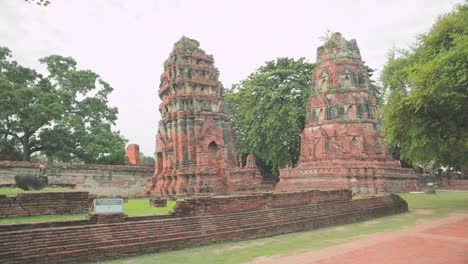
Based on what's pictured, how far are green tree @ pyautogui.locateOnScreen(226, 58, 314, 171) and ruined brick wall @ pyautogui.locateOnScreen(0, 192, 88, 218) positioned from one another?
22.7m

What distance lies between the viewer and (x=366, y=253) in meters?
7.79

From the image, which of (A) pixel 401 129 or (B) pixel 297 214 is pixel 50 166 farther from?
(A) pixel 401 129

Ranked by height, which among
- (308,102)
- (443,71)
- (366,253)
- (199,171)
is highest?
(308,102)

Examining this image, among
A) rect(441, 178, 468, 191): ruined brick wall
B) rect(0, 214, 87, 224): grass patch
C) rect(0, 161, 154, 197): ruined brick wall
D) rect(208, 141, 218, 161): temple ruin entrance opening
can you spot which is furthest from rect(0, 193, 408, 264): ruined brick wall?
rect(441, 178, 468, 191): ruined brick wall

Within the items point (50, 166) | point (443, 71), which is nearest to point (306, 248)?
point (443, 71)

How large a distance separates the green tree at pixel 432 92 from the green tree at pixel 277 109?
14.0 metres

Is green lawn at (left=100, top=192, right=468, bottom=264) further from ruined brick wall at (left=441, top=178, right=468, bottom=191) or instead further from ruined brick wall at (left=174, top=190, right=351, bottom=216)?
ruined brick wall at (left=441, top=178, right=468, bottom=191)

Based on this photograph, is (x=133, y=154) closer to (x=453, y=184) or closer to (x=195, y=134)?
(x=195, y=134)

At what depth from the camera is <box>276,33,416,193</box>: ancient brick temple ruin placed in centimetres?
2578

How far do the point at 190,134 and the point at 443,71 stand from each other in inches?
491

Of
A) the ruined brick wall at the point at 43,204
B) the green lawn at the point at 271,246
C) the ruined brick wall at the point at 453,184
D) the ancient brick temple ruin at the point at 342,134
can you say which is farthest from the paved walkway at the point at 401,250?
the ruined brick wall at the point at 453,184

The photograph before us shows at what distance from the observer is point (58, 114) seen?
24.1 meters

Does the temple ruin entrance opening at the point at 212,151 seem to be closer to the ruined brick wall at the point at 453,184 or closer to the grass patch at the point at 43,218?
the grass patch at the point at 43,218

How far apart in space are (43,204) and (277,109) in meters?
24.5
